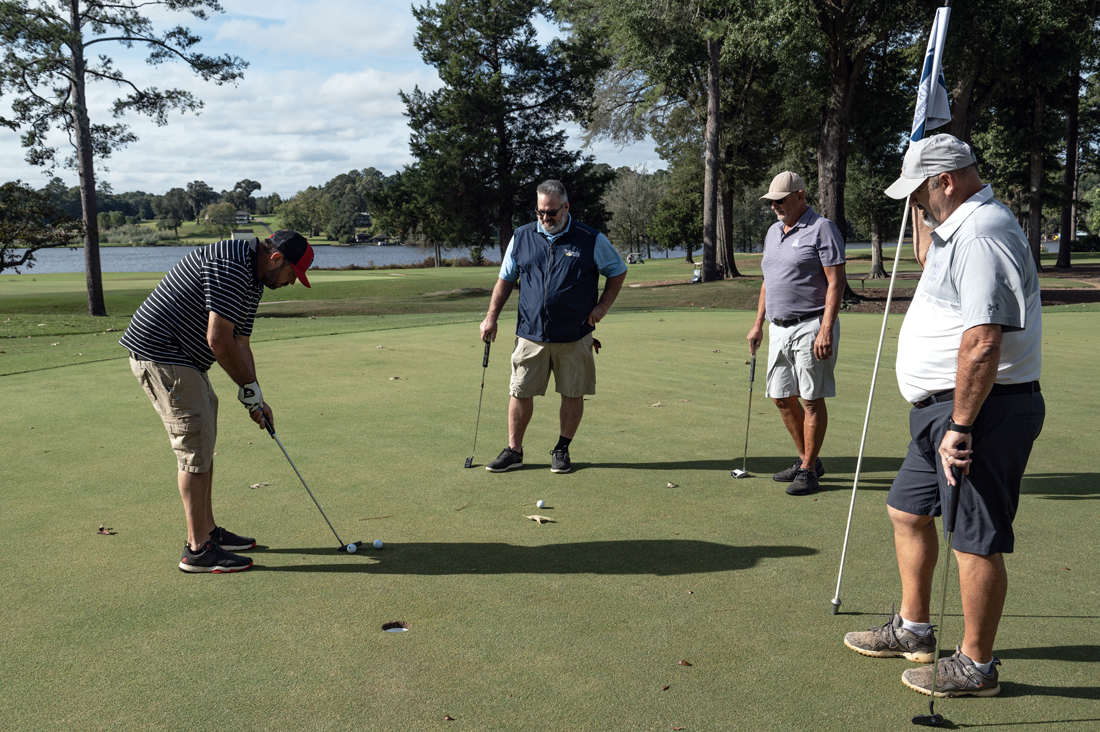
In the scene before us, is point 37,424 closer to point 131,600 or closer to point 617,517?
point 131,600

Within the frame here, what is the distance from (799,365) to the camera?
612cm

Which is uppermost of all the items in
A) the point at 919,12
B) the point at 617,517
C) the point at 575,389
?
the point at 919,12

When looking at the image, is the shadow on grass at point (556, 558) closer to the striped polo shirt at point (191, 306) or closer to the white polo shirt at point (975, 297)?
the striped polo shirt at point (191, 306)

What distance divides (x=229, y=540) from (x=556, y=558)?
Result: 1.84 m

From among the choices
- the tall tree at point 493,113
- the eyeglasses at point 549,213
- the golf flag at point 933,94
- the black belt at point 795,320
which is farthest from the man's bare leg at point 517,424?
the tall tree at point 493,113

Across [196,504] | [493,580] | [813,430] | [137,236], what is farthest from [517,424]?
[137,236]

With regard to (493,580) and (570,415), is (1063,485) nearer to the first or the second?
(570,415)

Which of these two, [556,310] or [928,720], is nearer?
[928,720]

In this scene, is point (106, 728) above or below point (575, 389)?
below

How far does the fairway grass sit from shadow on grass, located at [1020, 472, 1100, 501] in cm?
3

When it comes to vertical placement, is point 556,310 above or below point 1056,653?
above

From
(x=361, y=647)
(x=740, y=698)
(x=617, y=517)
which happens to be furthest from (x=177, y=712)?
(x=617, y=517)

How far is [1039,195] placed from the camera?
137 ft

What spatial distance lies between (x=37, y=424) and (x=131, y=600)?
4653mm
